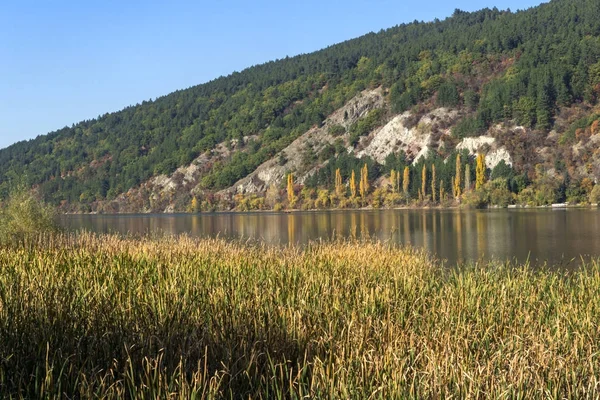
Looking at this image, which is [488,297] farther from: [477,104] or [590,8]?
[590,8]

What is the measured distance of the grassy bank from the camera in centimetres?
595

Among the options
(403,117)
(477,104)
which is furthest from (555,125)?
(403,117)

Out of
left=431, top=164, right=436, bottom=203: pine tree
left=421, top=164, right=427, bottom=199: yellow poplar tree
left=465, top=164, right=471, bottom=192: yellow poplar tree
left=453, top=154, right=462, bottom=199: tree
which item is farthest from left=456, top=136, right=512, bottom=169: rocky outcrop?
left=421, top=164, right=427, bottom=199: yellow poplar tree

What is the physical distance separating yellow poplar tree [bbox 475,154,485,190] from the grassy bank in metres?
110

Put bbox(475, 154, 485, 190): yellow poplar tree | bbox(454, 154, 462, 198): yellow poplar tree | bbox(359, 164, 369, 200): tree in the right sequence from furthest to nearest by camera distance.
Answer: bbox(359, 164, 369, 200): tree < bbox(454, 154, 462, 198): yellow poplar tree < bbox(475, 154, 485, 190): yellow poplar tree

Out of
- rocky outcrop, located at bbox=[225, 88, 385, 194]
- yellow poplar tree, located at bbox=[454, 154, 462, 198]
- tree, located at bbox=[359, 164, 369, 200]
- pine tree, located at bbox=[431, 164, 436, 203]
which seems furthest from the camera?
rocky outcrop, located at bbox=[225, 88, 385, 194]

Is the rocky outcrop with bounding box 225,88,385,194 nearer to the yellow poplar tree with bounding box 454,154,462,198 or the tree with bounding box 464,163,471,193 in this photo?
the yellow poplar tree with bounding box 454,154,462,198

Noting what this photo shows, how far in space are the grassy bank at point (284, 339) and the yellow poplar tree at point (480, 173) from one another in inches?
4316

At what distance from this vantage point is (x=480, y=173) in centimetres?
11862

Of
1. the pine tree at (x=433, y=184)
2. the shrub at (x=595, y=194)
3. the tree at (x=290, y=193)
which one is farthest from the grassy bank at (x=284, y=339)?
the tree at (x=290, y=193)

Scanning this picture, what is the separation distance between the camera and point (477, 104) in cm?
15450

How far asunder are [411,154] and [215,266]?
141 meters

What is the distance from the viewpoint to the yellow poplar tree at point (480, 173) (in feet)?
386

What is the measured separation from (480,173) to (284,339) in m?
116
